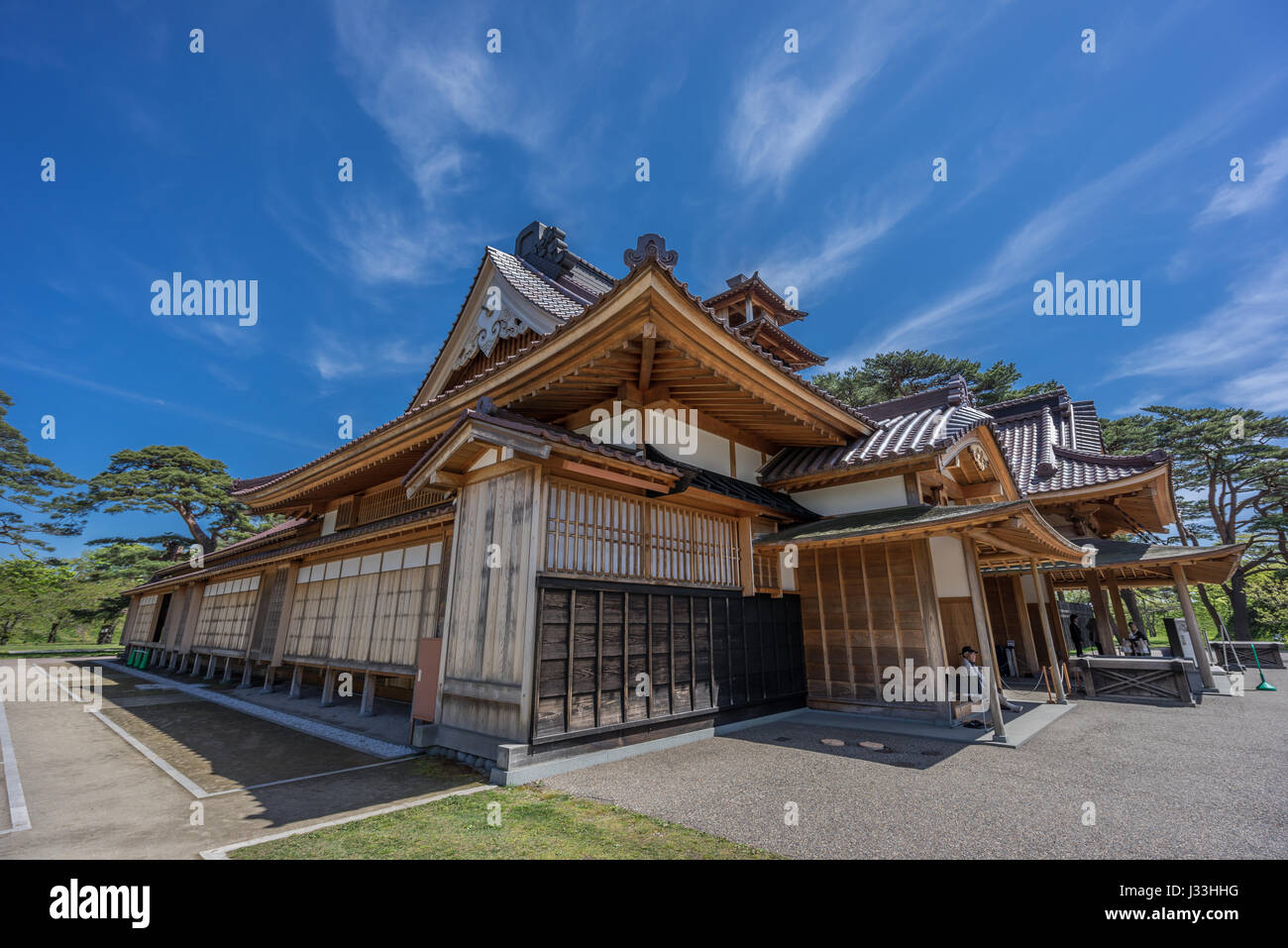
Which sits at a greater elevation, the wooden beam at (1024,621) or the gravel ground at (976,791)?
the wooden beam at (1024,621)

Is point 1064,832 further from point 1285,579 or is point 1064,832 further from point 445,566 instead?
point 1285,579

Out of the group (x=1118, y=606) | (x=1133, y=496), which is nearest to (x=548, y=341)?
(x=1133, y=496)

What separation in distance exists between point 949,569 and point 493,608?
8.17 metres

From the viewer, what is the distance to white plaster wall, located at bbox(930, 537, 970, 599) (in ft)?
30.5

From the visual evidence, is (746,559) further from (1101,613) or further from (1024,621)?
(1101,613)

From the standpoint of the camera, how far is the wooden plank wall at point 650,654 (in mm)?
6086

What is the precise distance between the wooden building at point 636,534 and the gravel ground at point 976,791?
1.18 metres

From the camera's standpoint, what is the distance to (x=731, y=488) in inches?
338

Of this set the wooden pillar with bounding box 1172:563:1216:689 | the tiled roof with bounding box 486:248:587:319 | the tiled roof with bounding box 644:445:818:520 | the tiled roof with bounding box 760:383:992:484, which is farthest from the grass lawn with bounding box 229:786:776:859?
the wooden pillar with bounding box 1172:563:1216:689

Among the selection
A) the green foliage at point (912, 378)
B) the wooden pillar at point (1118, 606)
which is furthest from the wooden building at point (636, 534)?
the green foliage at point (912, 378)

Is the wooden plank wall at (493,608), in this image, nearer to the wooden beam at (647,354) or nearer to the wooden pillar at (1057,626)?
the wooden beam at (647,354)

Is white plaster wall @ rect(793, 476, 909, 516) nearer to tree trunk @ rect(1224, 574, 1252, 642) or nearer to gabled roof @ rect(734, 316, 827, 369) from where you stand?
gabled roof @ rect(734, 316, 827, 369)
